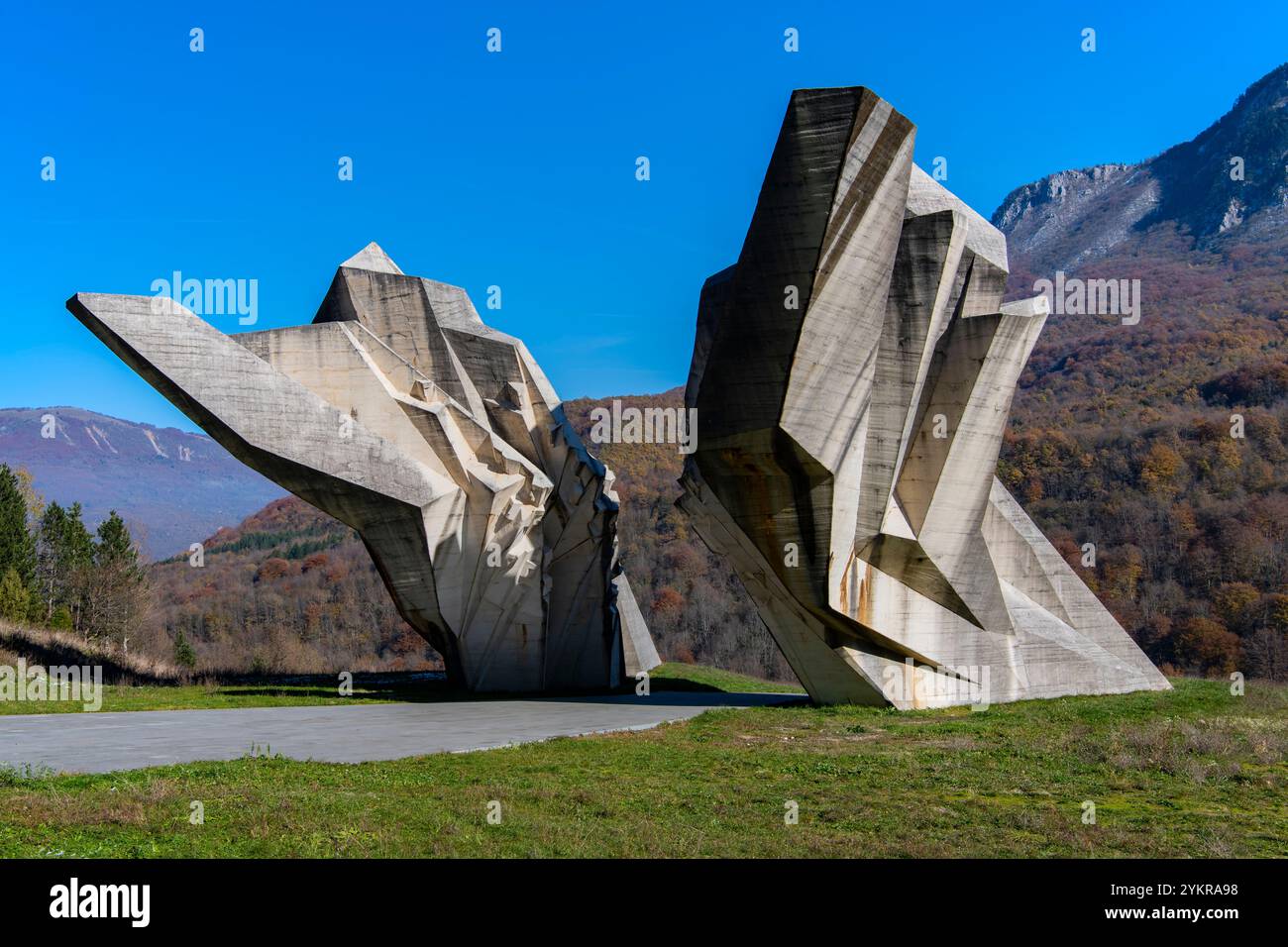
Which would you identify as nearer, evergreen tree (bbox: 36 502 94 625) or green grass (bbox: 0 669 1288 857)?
green grass (bbox: 0 669 1288 857)

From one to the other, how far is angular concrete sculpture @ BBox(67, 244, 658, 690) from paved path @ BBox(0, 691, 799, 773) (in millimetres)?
3043

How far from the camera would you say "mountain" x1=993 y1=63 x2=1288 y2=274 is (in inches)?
3834

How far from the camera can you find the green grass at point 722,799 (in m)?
7.45

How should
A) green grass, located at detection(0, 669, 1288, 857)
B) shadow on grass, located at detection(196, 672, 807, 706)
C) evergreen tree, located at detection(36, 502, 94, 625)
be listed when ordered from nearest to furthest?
green grass, located at detection(0, 669, 1288, 857) < shadow on grass, located at detection(196, 672, 807, 706) < evergreen tree, located at detection(36, 502, 94, 625)

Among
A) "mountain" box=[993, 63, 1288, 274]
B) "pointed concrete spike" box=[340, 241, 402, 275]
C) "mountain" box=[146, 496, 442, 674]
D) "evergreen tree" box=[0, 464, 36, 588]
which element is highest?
"mountain" box=[993, 63, 1288, 274]

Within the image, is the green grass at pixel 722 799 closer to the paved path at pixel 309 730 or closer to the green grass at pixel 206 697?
the paved path at pixel 309 730

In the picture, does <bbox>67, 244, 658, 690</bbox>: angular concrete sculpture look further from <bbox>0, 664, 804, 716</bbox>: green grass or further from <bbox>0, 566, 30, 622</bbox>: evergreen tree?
<bbox>0, 566, 30, 622</bbox>: evergreen tree

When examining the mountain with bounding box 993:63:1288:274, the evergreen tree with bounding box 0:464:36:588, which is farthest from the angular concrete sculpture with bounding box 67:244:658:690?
the mountain with bounding box 993:63:1288:274

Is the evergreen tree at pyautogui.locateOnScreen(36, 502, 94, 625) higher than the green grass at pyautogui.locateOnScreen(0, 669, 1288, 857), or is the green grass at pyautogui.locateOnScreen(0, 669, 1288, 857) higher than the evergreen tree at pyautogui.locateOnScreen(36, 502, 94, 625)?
the evergreen tree at pyautogui.locateOnScreen(36, 502, 94, 625)

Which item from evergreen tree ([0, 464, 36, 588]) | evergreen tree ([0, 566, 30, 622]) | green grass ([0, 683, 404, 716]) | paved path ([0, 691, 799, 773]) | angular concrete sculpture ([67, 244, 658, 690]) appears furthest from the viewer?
evergreen tree ([0, 464, 36, 588])

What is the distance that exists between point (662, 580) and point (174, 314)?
162ft

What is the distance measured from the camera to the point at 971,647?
59.9 ft

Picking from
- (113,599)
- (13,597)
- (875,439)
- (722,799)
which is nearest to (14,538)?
(13,597)

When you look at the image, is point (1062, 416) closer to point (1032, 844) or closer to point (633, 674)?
point (633, 674)
